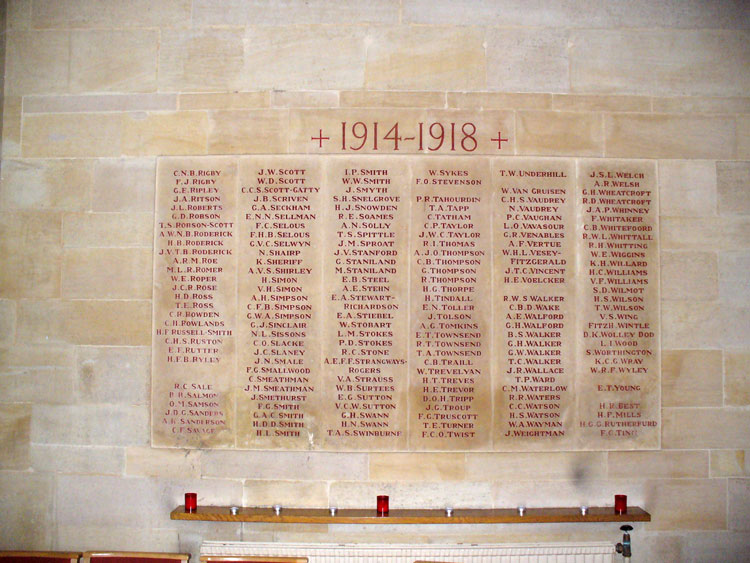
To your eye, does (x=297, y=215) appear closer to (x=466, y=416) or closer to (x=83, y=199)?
(x=83, y=199)

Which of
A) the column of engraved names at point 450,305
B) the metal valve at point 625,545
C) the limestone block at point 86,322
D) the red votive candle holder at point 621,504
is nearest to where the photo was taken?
the metal valve at point 625,545

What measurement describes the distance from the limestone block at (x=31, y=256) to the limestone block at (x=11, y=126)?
1.41 feet

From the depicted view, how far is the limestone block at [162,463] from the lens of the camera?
3.49m

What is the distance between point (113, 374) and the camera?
354cm

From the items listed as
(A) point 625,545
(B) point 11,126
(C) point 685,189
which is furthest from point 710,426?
(B) point 11,126

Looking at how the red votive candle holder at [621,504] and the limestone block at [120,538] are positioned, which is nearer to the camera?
the red votive candle holder at [621,504]

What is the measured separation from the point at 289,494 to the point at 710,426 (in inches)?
99.6

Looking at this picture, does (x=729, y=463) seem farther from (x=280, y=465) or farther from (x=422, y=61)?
(x=422, y=61)

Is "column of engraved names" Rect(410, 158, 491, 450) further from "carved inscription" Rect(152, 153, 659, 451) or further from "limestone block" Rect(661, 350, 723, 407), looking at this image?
"limestone block" Rect(661, 350, 723, 407)

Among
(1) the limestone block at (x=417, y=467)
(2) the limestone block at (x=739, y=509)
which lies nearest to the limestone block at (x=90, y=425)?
(1) the limestone block at (x=417, y=467)

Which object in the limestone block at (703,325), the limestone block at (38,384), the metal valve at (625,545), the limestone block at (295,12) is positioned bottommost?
the metal valve at (625,545)

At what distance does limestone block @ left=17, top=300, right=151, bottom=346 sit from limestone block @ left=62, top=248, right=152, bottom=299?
5 centimetres

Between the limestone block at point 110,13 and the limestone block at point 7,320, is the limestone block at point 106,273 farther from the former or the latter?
the limestone block at point 110,13

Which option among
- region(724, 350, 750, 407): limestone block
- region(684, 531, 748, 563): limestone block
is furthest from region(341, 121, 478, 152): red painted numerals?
region(684, 531, 748, 563): limestone block
